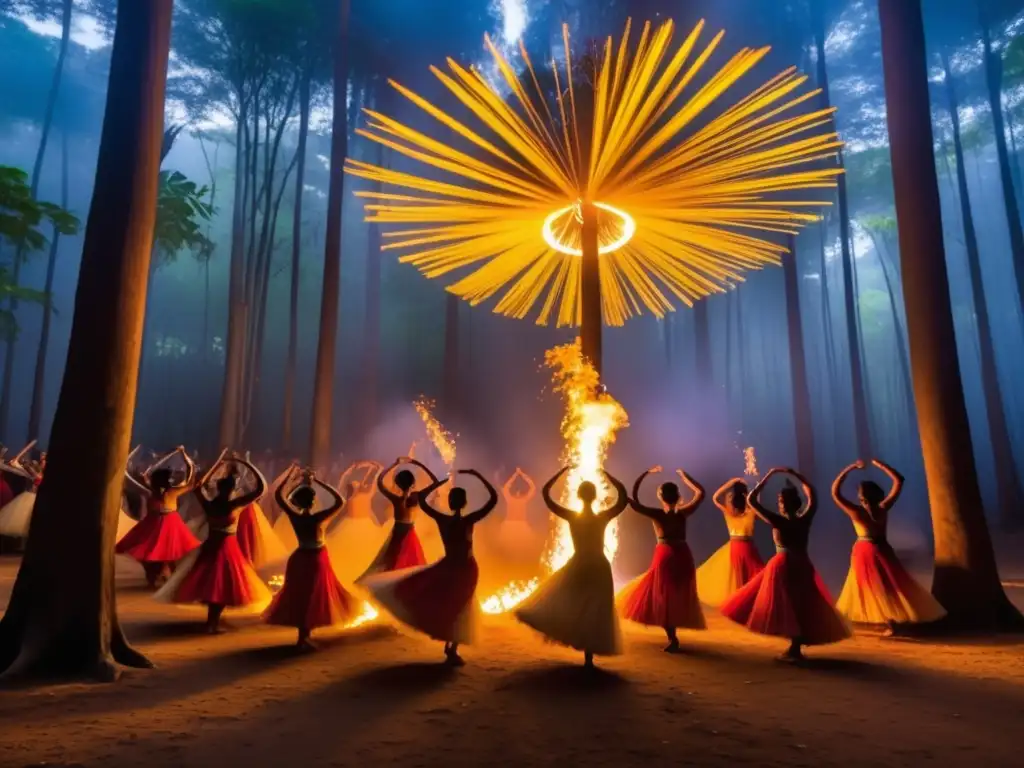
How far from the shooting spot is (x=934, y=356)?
26.0 ft

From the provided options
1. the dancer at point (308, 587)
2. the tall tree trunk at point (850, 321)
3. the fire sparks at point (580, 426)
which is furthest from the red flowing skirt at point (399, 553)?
the tall tree trunk at point (850, 321)

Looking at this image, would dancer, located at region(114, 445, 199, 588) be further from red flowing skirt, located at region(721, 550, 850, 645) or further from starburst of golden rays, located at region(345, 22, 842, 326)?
red flowing skirt, located at region(721, 550, 850, 645)

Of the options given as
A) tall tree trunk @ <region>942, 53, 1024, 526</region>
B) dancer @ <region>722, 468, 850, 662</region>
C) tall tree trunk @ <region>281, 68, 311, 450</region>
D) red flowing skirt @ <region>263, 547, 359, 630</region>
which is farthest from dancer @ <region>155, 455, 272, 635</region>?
tall tree trunk @ <region>942, 53, 1024, 526</region>

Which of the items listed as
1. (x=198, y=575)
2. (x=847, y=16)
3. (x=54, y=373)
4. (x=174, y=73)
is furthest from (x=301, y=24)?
(x=54, y=373)

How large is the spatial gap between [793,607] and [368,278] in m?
26.5

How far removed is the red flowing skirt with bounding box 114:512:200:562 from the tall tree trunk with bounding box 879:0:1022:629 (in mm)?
9555

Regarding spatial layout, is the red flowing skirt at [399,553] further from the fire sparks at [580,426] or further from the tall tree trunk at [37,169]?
the tall tree trunk at [37,169]

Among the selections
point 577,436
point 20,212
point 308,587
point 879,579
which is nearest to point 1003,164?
point 879,579

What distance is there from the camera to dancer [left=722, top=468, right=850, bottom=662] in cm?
541

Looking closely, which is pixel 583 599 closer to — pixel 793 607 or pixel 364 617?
pixel 793 607

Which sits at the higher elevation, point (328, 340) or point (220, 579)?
point (328, 340)

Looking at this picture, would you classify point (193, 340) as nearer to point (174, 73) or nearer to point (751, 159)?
point (174, 73)

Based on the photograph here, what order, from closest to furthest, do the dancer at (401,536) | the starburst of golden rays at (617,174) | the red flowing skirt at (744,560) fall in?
the starburst of golden rays at (617,174) < the dancer at (401,536) < the red flowing skirt at (744,560)

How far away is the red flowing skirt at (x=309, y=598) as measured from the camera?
5.61 m
